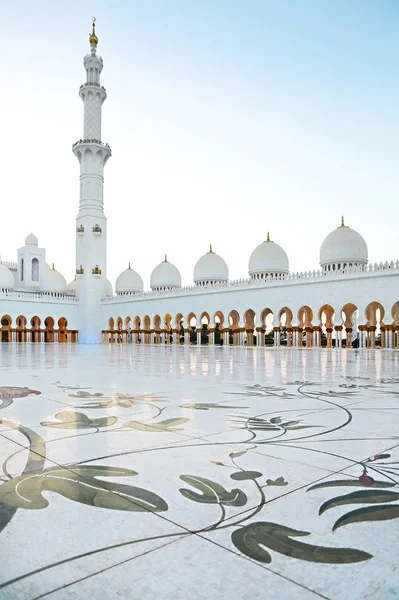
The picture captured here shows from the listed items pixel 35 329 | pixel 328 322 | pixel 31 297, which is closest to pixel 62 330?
pixel 35 329

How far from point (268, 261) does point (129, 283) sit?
38.3ft

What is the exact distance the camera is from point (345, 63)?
862cm

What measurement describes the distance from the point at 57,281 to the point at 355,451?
107 ft

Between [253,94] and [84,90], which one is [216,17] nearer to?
[253,94]

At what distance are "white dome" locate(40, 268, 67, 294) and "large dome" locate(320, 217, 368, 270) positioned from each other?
18.9 meters

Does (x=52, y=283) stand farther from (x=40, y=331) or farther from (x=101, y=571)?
(x=101, y=571)

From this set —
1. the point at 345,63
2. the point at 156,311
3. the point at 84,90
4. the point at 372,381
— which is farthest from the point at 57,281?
the point at 372,381

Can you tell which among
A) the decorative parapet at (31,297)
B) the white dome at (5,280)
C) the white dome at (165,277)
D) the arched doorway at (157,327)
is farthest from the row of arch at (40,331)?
the white dome at (165,277)

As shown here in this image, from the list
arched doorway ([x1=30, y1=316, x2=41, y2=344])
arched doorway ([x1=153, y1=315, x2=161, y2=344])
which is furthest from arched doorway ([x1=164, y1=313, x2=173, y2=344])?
arched doorway ([x1=30, y1=316, x2=41, y2=344])

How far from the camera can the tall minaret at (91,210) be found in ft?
86.9

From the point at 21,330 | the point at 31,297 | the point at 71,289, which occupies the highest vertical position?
the point at 71,289

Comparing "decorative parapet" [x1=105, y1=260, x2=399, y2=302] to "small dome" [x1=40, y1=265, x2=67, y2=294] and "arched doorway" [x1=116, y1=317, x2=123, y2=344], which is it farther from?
"small dome" [x1=40, y1=265, x2=67, y2=294]

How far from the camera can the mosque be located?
62.4ft

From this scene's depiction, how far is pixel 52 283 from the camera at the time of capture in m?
32.1
